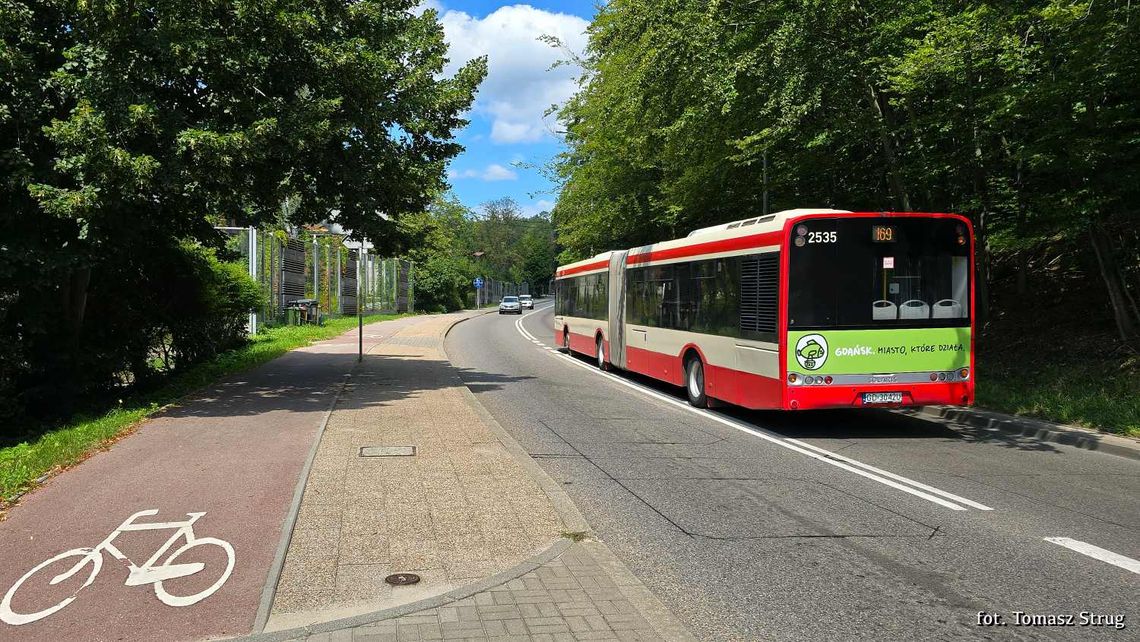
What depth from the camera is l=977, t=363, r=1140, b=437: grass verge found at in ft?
32.9

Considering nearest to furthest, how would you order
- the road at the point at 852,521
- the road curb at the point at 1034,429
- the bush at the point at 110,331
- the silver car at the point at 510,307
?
the road at the point at 852,521 → the road curb at the point at 1034,429 → the bush at the point at 110,331 → the silver car at the point at 510,307

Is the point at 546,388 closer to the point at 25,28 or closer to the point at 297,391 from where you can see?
the point at 297,391

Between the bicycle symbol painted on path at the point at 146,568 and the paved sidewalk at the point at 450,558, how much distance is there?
0.50 m

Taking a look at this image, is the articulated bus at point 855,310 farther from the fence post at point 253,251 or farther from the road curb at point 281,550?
the fence post at point 253,251

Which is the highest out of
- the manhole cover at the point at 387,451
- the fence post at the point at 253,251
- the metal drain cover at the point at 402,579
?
the fence post at the point at 253,251

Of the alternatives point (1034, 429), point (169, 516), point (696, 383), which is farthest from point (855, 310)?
point (169, 516)

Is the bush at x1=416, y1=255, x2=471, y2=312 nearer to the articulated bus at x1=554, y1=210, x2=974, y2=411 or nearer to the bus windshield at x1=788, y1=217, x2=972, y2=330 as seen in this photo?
the articulated bus at x1=554, y1=210, x2=974, y2=411

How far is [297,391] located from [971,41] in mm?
11950

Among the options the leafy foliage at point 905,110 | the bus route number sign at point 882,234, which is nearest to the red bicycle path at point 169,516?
the bus route number sign at point 882,234

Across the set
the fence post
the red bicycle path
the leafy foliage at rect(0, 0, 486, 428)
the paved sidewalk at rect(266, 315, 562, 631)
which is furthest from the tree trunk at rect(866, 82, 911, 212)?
the fence post

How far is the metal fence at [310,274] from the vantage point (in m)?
27.5

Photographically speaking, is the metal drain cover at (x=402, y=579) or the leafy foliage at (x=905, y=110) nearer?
the metal drain cover at (x=402, y=579)

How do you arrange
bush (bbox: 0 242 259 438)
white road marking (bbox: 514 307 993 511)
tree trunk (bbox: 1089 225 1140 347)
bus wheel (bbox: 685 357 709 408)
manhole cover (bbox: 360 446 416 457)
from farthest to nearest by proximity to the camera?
tree trunk (bbox: 1089 225 1140 347)
bus wheel (bbox: 685 357 709 408)
bush (bbox: 0 242 259 438)
manhole cover (bbox: 360 446 416 457)
white road marking (bbox: 514 307 993 511)

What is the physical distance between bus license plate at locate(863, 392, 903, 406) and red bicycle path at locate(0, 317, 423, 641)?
6786 mm
